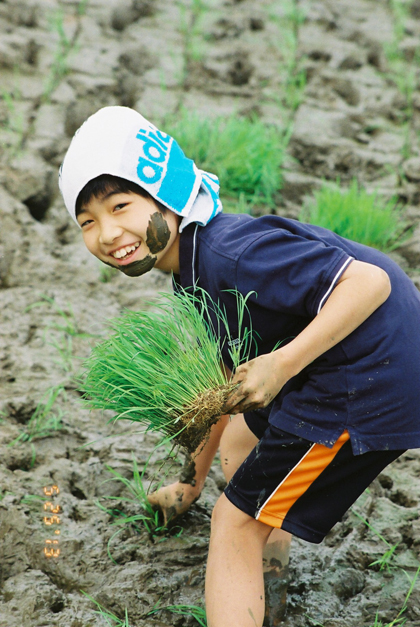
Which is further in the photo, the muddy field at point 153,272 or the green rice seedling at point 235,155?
the green rice seedling at point 235,155

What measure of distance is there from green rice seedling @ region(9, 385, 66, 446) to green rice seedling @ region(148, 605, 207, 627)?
2.25ft

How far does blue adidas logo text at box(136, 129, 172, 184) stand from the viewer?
1.70 m

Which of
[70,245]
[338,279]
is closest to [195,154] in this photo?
[70,245]

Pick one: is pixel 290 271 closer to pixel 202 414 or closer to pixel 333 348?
pixel 333 348

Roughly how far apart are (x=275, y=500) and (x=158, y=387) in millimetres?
396

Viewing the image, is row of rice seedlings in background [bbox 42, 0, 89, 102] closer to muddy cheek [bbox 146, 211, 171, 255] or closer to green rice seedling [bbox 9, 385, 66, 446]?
green rice seedling [bbox 9, 385, 66, 446]

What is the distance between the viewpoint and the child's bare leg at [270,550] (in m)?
1.83

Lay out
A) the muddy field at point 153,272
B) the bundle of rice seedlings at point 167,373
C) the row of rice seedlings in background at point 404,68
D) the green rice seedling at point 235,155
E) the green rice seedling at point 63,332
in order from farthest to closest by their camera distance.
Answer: the row of rice seedlings in background at point 404,68 → the green rice seedling at point 235,155 → the green rice seedling at point 63,332 → the muddy field at point 153,272 → the bundle of rice seedlings at point 167,373

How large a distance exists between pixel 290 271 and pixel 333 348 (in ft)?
0.70

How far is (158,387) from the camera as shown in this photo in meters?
1.69

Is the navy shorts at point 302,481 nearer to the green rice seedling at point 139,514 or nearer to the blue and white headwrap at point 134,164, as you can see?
the green rice seedling at point 139,514

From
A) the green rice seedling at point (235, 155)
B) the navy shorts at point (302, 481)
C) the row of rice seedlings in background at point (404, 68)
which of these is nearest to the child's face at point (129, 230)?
the navy shorts at point (302, 481)

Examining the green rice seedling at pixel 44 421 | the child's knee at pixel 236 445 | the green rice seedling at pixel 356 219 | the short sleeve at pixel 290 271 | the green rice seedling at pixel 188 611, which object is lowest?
the green rice seedling at pixel 44 421

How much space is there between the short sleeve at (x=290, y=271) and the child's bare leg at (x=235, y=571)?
20.8 inches
